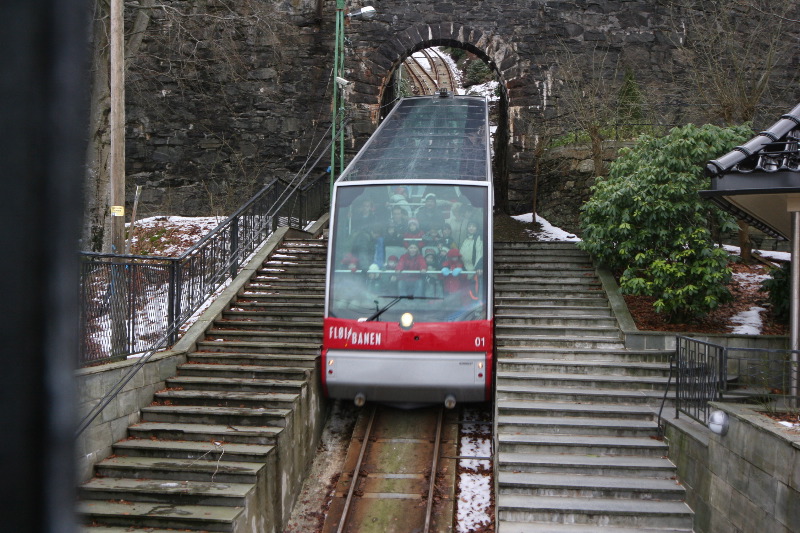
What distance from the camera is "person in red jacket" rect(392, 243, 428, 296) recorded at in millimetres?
9555

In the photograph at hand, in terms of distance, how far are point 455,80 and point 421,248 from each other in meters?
28.8

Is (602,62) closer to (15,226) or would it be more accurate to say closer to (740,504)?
(740,504)

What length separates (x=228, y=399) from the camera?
9398 millimetres

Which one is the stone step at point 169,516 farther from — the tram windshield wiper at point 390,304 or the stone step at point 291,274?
the stone step at point 291,274

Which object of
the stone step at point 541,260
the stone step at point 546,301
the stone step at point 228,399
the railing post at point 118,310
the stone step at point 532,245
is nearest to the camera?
the railing post at point 118,310

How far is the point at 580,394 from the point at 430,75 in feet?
98.4

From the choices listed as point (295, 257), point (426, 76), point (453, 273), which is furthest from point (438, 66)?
point (453, 273)

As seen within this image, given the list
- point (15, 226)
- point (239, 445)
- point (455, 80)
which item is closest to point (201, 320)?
point (239, 445)

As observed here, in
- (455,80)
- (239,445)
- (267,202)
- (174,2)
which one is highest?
(455,80)

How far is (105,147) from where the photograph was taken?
1301 centimetres

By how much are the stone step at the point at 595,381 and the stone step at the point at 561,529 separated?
264 centimetres

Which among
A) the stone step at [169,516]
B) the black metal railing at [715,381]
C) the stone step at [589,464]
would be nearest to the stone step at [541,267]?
the black metal railing at [715,381]

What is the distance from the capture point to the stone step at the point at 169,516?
7109 mm

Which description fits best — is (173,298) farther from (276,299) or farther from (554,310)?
(554,310)
